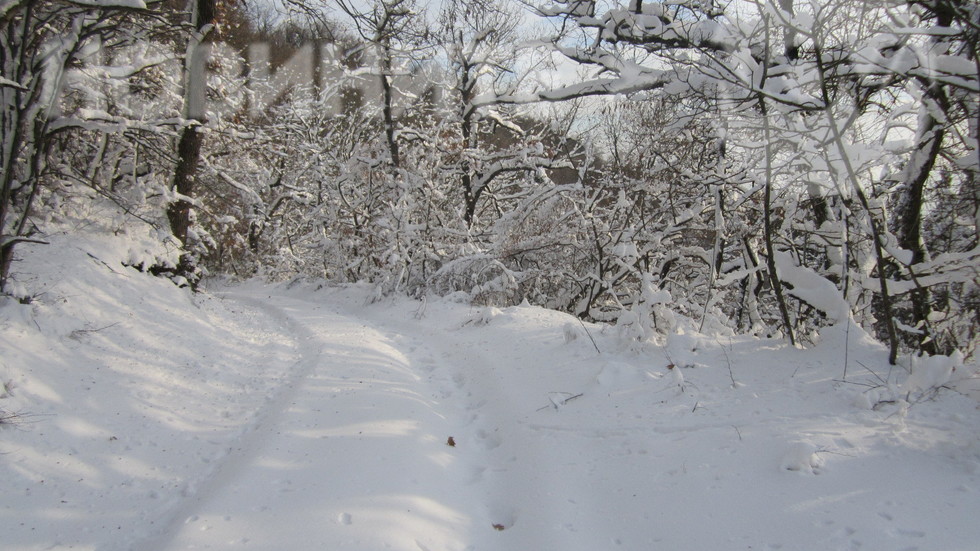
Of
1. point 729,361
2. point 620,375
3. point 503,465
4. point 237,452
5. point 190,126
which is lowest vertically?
point 237,452

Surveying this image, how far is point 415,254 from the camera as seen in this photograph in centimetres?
1201

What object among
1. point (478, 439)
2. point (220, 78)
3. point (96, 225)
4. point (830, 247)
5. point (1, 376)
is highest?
point (220, 78)

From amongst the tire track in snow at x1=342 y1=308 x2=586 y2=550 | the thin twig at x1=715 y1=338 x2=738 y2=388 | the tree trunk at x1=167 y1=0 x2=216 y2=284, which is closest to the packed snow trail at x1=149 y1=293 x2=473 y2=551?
the tire track in snow at x1=342 y1=308 x2=586 y2=550

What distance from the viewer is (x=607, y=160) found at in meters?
9.67

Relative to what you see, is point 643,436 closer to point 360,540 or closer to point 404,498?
point 404,498

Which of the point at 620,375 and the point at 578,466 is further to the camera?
the point at 620,375

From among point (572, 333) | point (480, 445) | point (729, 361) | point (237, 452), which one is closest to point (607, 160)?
point (572, 333)

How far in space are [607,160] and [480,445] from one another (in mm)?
7210

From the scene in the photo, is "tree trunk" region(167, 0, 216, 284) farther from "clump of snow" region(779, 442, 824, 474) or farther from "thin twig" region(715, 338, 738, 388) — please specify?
A: "clump of snow" region(779, 442, 824, 474)

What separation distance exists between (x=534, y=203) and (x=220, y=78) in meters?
7.33

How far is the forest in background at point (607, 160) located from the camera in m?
3.55

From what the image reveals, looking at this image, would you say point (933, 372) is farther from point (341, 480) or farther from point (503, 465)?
point (341, 480)

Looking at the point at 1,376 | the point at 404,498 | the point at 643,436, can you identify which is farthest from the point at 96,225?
the point at 643,436

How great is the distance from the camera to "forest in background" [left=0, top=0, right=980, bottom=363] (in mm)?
3549
